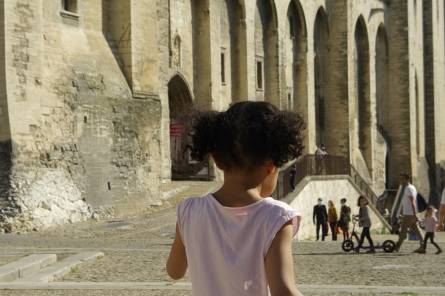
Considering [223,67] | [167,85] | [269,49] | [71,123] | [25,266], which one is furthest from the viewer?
[269,49]

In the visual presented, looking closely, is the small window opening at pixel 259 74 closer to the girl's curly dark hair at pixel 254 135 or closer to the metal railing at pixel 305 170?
the metal railing at pixel 305 170

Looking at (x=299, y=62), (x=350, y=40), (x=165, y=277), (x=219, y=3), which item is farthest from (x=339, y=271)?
(x=350, y=40)

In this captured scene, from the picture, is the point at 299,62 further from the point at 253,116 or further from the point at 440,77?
the point at 253,116

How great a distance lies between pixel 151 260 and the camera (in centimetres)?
1444

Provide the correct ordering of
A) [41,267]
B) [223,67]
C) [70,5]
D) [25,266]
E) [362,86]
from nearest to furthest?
1. [25,266]
2. [41,267]
3. [70,5]
4. [223,67]
5. [362,86]

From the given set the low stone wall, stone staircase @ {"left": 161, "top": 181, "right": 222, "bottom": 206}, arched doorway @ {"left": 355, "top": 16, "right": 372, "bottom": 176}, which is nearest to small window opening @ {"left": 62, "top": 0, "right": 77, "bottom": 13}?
stone staircase @ {"left": 161, "top": 181, "right": 222, "bottom": 206}

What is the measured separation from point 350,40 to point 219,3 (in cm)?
1304


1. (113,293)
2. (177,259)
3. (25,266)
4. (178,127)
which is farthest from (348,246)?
(177,259)

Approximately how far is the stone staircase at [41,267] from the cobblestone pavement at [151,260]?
0.16 m

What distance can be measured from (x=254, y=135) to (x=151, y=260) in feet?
37.9

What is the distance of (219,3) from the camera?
34.3 meters

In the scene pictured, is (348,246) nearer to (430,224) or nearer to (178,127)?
(430,224)

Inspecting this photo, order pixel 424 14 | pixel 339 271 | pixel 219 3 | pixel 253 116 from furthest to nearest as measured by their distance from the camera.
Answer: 1. pixel 424 14
2. pixel 219 3
3. pixel 339 271
4. pixel 253 116

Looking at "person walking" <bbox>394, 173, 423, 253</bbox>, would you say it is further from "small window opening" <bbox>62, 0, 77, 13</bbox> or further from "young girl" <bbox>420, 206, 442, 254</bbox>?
"small window opening" <bbox>62, 0, 77, 13</bbox>
